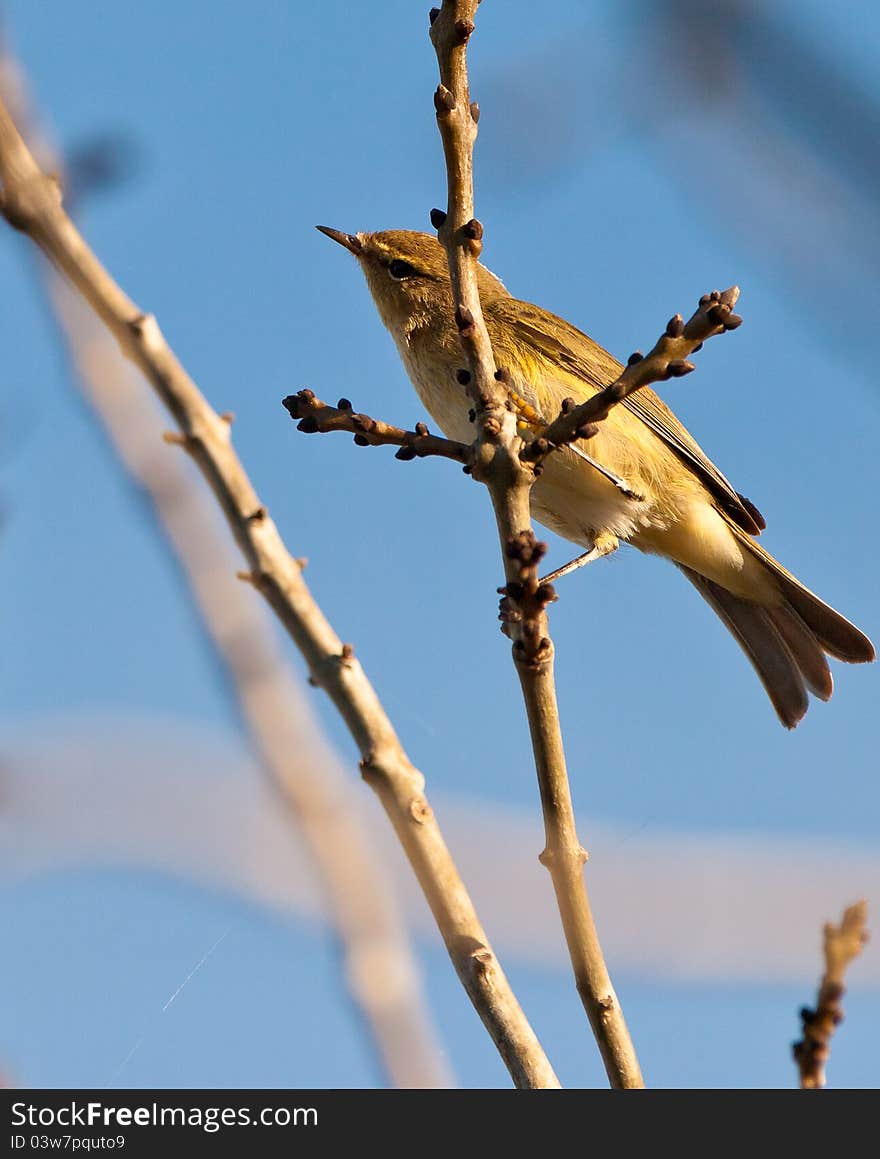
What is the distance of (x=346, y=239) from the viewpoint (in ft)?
17.2

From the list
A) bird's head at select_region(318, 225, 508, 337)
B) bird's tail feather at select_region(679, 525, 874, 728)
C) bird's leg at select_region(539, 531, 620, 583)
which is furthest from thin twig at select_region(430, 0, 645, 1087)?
bird's tail feather at select_region(679, 525, 874, 728)

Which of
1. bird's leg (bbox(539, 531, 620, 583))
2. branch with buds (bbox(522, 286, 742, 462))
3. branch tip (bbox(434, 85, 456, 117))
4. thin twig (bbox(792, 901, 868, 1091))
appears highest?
bird's leg (bbox(539, 531, 620, 583))

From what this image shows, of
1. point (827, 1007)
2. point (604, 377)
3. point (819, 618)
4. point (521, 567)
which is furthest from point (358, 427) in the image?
point (819, 618)

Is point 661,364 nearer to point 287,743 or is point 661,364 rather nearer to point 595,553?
point 287,743

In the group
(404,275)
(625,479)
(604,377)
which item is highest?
(404,275)

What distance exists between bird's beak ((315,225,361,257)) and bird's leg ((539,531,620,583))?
1606mm

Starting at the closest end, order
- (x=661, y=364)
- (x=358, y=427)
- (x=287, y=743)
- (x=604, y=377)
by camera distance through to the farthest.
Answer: (x=287, y=743)
(x=661, y=364)
(x=358, y=427)
(x=604, y=377)

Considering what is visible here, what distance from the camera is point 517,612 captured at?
2.34 meters

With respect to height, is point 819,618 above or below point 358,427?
above

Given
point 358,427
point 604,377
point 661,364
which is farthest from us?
point 604,377

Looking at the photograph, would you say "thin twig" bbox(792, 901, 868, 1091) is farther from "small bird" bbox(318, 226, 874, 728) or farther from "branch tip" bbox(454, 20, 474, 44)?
"small bird" bbox(318, 226, 874, 728)

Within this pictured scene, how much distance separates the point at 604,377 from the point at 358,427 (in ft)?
8.42

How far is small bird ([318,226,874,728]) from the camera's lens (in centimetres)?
470

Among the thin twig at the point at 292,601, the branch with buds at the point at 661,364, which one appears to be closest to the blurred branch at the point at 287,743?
the thin twig at the point at 292,601
